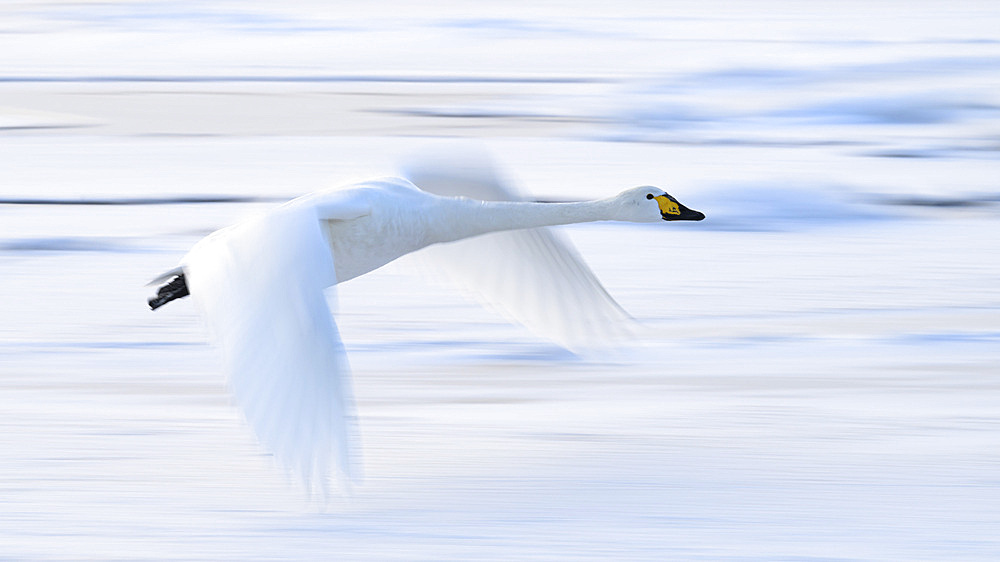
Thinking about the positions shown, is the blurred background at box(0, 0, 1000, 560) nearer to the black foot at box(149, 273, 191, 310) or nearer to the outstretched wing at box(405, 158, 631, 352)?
the outstretched wing at box(405, 158, 631, 352)

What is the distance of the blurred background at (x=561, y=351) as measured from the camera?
3.38 meters

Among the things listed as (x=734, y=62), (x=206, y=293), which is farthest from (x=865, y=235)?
(x=734, y=62)

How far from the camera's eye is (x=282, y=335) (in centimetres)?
330

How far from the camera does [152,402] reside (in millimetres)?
4227

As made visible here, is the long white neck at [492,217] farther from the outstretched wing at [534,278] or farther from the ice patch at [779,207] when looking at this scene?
the ice patch at [779,207]

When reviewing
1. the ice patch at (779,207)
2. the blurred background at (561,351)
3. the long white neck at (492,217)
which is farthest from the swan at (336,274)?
the ice patch at (779,207)

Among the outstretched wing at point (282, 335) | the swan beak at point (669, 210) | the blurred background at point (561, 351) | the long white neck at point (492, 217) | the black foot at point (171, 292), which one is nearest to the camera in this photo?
the outstretched wing at point (282, 335)

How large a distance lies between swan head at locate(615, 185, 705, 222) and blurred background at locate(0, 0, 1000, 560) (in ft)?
1.12

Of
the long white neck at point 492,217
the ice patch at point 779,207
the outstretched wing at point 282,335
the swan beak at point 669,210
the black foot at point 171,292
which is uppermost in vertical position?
the ice patch at point 779,207

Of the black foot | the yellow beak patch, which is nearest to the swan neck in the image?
the yellow beak patch

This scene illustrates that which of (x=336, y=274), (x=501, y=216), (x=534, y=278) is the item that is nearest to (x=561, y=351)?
(x=534, y=278)

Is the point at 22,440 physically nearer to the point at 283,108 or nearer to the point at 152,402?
the point at 152,402

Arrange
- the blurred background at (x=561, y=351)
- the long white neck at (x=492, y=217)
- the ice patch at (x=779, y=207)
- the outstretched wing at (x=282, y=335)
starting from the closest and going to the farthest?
the outstretched wing at (x=282, y=335), the blurred background at (x=561, y=351), the long white neck at (x=492, y=217), the ice patch at (x=779, y=207)

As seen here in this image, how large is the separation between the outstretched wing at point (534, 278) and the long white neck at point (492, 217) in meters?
→ 0.26
